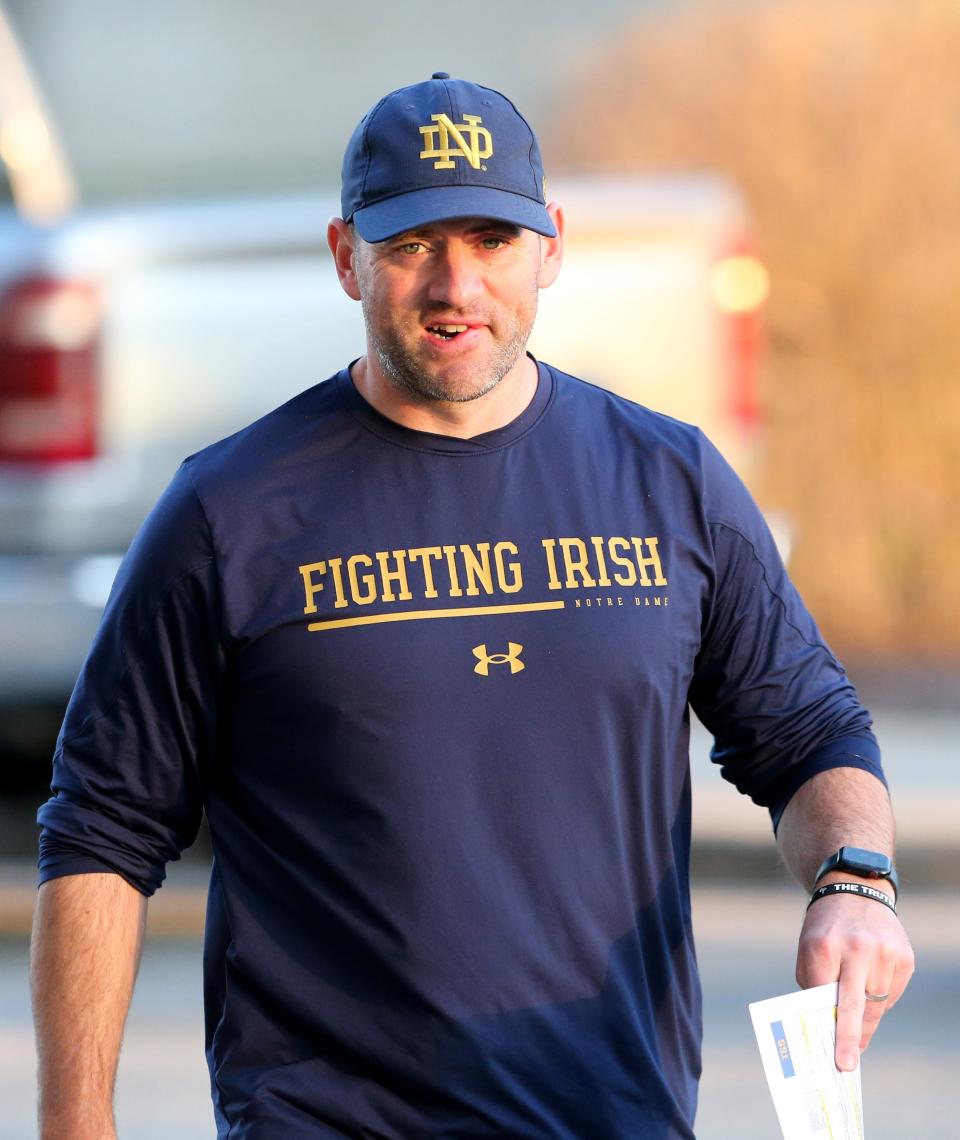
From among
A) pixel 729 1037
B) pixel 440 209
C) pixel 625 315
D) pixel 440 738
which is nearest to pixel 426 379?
pixel 440 209

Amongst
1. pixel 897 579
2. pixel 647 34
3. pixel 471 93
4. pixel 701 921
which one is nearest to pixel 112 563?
pixel 701 921

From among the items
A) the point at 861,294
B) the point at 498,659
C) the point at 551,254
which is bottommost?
A: the point at 498,659

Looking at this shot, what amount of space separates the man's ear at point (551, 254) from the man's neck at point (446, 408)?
0.17 metres

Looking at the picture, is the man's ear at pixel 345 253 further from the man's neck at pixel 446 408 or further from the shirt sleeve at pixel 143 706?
the shirt sleeve at pixel 143 706

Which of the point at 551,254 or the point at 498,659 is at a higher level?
the point at 551,254

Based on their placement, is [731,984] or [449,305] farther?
[731,984]

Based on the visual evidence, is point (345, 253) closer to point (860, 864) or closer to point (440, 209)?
point (440, 209)

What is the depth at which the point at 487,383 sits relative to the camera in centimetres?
297

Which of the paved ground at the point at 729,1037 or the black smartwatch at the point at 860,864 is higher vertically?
the paved ground at the point at 729,1037

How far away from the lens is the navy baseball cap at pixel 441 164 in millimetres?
2982

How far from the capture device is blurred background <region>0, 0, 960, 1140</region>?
281 inches

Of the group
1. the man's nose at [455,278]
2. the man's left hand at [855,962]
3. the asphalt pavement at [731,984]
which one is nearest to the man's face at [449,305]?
the man's nose at [455,278]

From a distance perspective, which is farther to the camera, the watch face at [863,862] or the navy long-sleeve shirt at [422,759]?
the watch face at [863,862]

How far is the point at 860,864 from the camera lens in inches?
116
